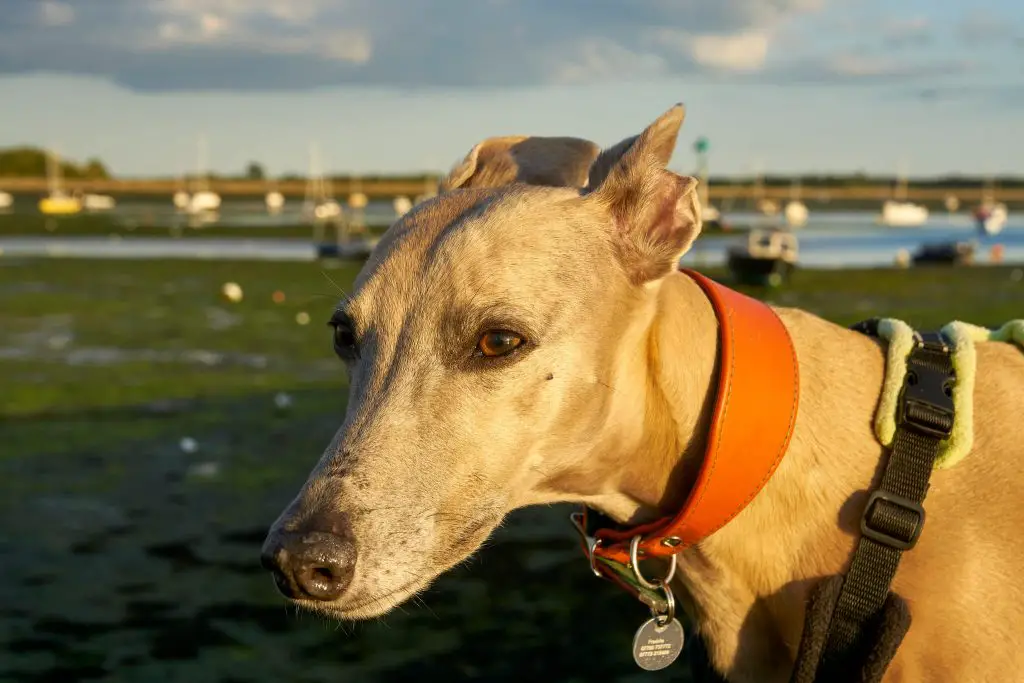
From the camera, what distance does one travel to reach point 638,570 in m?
3.77

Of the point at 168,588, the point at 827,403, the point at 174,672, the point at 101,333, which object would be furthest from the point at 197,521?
the point at 101,333

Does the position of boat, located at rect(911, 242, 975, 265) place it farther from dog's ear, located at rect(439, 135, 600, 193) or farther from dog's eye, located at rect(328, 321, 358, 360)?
dog's eye, located at rect(328, 321, 358, 360)

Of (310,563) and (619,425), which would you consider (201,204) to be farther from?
(310,563)

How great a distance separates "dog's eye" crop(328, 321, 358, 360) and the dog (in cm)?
3

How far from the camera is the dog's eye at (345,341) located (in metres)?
3.81

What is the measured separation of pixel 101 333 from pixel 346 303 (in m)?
18.3

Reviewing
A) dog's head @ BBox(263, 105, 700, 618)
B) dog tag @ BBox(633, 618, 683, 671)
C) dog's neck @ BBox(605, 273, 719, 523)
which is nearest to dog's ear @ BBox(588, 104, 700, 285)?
dog's head @ BBox(263, 105, 700, 618)

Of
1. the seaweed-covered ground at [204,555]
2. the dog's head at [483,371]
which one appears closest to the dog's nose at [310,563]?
the dog's head at [483,371]

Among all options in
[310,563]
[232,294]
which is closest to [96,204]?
[232,294]

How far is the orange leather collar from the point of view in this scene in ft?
11.7

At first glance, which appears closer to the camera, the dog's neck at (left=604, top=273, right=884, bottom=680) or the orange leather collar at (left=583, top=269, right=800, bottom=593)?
the orange leather collar at (left=583, top=269, right=800, bottom=593)

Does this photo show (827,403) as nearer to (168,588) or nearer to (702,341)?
(702,341)

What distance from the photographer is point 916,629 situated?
11.6 ft

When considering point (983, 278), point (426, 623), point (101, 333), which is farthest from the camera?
point (983, 278)
